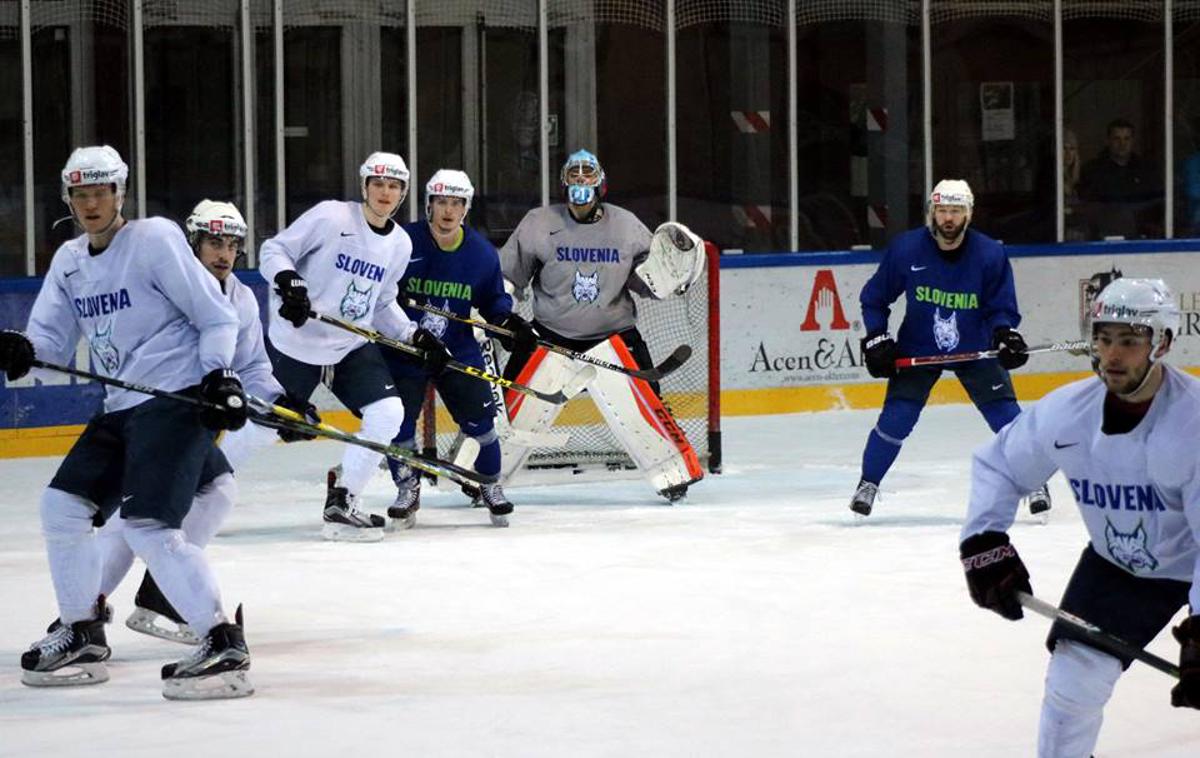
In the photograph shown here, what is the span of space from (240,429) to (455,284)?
237cm

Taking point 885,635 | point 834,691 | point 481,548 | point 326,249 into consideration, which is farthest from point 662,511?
point 834,691

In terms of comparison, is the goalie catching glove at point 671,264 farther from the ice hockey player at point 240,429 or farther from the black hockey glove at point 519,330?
the ice hockey player at point 240,429

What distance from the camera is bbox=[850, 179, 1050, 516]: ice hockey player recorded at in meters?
7.25

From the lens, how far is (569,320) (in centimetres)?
792

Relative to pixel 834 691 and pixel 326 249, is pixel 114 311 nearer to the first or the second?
pixel 834 691

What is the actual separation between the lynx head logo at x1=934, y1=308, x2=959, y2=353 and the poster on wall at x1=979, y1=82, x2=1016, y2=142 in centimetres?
452

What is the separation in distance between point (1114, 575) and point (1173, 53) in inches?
338

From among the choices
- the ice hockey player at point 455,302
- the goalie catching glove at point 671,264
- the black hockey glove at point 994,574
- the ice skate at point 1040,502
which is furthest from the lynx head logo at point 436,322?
the black hockey glove at point 994,574

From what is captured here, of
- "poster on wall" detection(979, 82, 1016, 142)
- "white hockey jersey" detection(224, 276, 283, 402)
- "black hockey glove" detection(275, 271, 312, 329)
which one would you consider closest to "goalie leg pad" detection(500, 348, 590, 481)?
"black hockey glove" detection(275, 271, 312, 329)

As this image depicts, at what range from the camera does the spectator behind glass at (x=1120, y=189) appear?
11750mm

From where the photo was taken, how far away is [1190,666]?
3.23m

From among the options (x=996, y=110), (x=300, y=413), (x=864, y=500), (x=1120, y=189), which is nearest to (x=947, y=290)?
(x=864, y=500)

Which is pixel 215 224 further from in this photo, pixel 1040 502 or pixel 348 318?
pixel 1040 502

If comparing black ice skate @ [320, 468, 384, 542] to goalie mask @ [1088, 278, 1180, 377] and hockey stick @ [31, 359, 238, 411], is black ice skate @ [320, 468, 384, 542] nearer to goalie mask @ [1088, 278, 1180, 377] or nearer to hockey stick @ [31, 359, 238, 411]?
hockey stick @ [31, 359, 238, 411]
